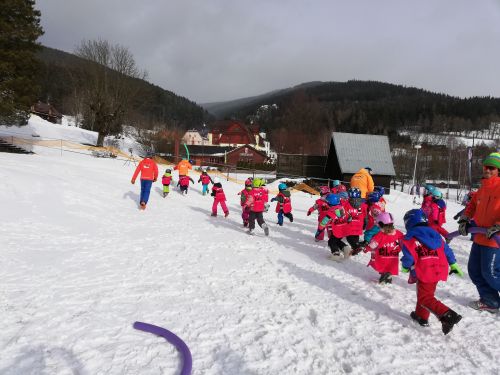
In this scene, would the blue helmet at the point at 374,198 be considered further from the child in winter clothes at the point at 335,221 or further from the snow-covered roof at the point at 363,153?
the snow-covered roof at the point at 363,153

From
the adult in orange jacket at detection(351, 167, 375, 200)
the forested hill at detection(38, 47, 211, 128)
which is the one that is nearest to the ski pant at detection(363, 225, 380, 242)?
the adult in orange jacket at detection(351, 167, 375, 200)

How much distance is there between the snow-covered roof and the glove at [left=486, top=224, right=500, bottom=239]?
25499mm

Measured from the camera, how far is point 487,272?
3924 millimetres

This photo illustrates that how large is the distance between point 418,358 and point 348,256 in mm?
3307

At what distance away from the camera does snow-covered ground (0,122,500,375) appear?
2914mm

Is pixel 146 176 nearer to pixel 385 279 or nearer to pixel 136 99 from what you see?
pixel 385 279

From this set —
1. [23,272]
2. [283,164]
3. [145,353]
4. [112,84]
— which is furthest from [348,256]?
[112,84]

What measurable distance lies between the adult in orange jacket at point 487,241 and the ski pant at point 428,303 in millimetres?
902

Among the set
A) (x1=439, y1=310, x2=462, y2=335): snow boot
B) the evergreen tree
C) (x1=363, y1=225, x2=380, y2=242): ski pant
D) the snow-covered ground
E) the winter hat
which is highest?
the evergreen tree

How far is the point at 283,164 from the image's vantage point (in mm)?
33250

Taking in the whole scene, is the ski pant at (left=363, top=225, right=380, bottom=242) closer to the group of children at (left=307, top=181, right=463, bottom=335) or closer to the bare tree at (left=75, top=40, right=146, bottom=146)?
the group of children at (left=307, top=181, right=463, bottom=335)

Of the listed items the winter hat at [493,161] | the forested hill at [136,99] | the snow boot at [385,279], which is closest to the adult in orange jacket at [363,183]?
the snow boot at [385,279]

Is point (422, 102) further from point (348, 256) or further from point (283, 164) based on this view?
point (348, 256)

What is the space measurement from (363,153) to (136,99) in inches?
969
